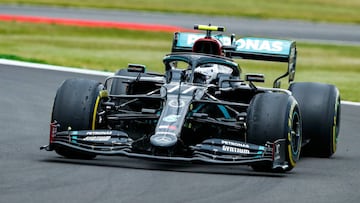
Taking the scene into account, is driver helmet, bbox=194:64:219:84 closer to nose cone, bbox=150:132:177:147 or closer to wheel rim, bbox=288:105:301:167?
wheel rim, bbox=288:105:301:167

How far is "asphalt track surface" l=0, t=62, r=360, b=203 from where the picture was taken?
397 inches

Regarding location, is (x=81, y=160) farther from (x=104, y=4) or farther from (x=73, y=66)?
(x=104, y=4)

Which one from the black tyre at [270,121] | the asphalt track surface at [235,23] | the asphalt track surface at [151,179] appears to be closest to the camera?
the asphalt track surface at [151,179]

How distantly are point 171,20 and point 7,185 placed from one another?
104 ft

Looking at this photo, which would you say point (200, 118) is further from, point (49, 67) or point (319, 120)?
point (49, 67)

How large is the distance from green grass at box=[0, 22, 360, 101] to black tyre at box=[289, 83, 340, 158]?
24.0 ft

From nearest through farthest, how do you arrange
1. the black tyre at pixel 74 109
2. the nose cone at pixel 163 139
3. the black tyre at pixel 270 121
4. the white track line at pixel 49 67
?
the nose cone at pixel 163 139 < the black tyre at pixel 270 121 < the black tyre at pixel 74 109 < the white track line at pixel 49 67

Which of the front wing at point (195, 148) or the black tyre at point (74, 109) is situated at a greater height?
the black tyre at point (74, 109)

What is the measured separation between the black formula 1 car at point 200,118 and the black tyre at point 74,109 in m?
0.01

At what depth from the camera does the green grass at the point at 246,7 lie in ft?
155

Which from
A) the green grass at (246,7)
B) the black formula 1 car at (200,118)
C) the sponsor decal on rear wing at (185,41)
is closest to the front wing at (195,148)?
the black formula 1 car at (200,118)

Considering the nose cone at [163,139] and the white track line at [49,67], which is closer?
the nose cone at [163,139]

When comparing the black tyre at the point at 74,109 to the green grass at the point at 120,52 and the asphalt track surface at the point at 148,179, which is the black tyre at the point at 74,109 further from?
the green grass at the point at 120,52

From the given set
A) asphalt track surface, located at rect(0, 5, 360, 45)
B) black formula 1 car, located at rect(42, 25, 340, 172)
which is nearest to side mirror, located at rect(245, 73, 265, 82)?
black formula 1 car, located at rect(42, 25, 340, 172)
